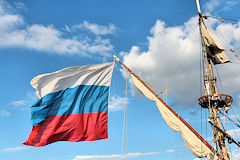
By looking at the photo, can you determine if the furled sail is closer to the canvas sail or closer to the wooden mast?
the wooden mast

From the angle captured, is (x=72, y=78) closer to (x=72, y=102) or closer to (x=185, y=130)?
(x=72, y=102)

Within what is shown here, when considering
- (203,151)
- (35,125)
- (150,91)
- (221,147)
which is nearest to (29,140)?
(35,125)

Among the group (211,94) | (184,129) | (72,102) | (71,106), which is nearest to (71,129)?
(71,106)

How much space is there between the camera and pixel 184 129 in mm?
23703

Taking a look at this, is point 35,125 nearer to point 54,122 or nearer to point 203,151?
point 54,122

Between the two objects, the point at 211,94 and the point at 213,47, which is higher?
the point at 213,47

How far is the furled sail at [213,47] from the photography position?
113ft

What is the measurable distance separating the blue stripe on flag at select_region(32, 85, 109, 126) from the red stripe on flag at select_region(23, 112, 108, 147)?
0.38 meters

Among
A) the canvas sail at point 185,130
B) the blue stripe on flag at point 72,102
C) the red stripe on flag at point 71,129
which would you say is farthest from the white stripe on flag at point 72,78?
the canvas sail at point 185,130

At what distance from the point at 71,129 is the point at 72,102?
2.14 meters

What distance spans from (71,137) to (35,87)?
14.7 feet

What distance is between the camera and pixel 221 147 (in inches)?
1107

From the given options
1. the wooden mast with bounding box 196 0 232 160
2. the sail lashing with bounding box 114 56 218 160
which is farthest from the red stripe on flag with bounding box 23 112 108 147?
the wooden mast with bounding box 196 0 232 160

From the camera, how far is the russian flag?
54.9 ft
